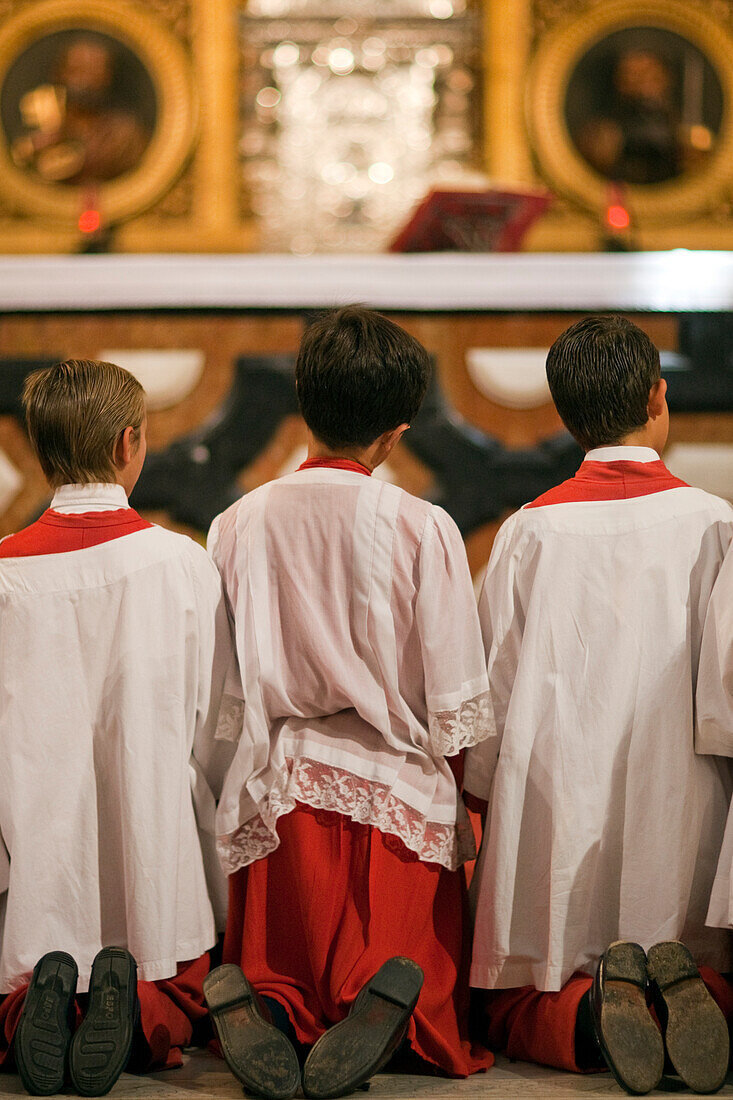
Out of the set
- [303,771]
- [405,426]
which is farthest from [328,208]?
[303,771]

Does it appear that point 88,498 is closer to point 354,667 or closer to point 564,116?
point 354,667

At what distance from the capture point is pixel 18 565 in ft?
7.58

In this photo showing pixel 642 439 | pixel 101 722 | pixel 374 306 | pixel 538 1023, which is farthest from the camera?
pixel 374 306

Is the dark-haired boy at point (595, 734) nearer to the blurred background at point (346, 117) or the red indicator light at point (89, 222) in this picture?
the red indicator light at point (89, 222)

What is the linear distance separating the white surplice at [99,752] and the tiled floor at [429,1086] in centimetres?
18

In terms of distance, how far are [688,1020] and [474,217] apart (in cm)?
233

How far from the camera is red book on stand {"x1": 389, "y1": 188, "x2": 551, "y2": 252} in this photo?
361cm

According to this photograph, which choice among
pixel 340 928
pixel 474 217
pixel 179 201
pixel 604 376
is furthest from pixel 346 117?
pixel 340 928

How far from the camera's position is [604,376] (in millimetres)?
2365

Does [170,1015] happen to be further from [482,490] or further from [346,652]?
[482,490]

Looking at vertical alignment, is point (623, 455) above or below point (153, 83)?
Answer: below

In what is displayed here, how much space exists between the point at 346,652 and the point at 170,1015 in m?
0.67

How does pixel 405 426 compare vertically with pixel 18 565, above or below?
above

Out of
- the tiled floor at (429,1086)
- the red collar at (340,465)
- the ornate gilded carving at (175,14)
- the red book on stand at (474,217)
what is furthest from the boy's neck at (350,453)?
the ornate gilded carving at (175,14)
